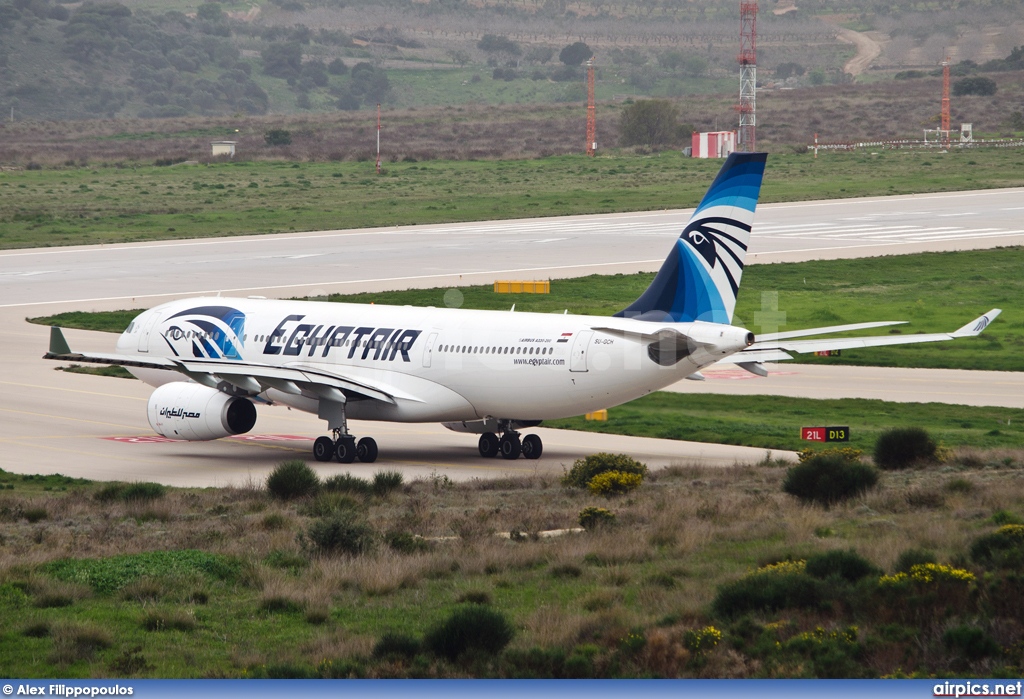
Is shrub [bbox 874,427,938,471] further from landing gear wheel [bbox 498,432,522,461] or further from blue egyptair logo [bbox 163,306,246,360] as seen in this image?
blue egyptair logo [bbox 163,306,246,360]

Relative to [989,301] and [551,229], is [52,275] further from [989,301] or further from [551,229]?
[989,301]

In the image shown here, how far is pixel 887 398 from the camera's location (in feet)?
157

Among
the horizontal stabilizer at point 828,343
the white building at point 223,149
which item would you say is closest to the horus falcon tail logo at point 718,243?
the horizontal stabilizer at point 828,343

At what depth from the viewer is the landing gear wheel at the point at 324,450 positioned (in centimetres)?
4025

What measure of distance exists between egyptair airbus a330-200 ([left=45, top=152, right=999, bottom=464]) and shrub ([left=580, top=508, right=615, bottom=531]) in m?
9.35

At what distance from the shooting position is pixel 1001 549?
68.7ft

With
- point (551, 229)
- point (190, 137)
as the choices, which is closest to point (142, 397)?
point (551, 229)

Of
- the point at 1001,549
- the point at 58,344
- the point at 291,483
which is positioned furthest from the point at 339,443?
the point at 1001,549

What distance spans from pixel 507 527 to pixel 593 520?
1.66 metres

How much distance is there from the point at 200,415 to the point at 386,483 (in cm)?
970

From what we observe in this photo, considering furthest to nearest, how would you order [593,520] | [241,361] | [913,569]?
[241,361], [593,520], [913,569]

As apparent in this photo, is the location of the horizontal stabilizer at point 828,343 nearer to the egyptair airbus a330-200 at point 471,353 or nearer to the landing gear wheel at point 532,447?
the egyptair airbus a330-200 at point 471,353

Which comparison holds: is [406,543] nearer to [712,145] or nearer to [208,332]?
[208,332]

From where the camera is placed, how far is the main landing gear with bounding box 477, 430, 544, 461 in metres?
40.4
